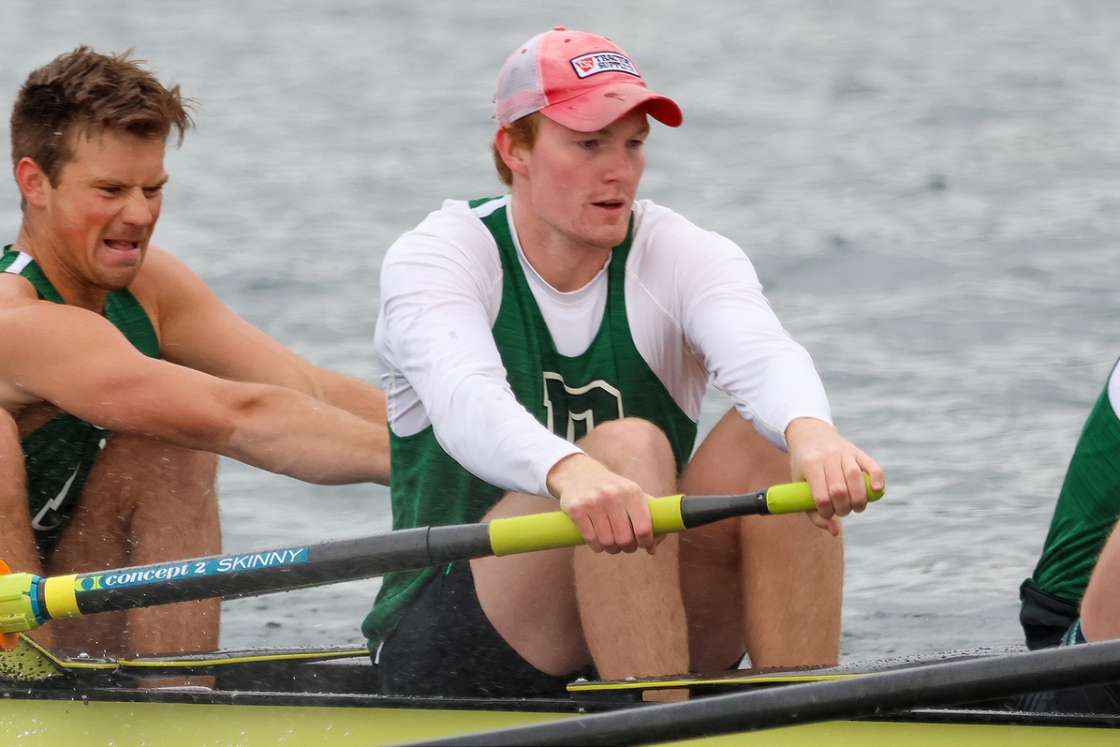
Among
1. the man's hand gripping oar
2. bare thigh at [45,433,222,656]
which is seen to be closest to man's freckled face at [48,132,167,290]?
bare thigh at [45,433,222,656]

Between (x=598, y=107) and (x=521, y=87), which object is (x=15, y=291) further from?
(x=598, y=107)

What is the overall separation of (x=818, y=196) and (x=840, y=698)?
741 centimetres

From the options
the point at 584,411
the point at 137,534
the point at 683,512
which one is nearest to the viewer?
the point at 683,512

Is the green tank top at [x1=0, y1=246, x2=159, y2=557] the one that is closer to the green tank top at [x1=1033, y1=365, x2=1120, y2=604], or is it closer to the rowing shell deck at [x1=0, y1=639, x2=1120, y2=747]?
the rowing shell deck at [x1=0, y1=639, x2=1120, y2=747]

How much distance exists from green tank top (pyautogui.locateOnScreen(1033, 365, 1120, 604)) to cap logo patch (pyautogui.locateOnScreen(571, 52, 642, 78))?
828 millimetres

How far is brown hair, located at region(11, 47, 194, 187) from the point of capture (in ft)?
8.33

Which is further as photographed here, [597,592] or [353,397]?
[353,397]

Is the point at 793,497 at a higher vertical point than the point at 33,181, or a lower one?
lower

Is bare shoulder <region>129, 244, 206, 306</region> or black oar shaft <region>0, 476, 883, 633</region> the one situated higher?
bare shoulder <region>129, 244, 206, 306</region>

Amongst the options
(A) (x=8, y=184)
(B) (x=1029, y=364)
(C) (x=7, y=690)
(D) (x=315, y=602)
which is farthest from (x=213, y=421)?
(A) (x=8, y=184)

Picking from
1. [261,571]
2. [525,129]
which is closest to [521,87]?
[525,129]

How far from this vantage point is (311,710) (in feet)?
6.96

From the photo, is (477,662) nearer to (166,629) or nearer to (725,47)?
(166,629)

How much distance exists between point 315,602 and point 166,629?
59.8 inches
